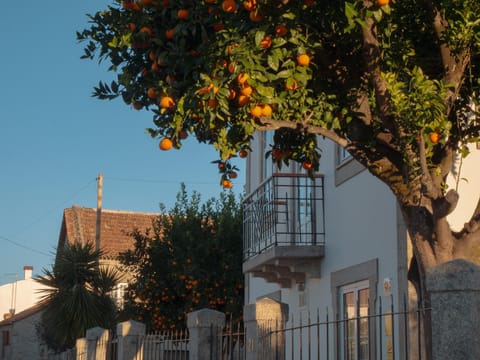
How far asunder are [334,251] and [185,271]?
838cm

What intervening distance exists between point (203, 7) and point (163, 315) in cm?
1569

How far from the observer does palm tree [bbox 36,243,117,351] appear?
20.0 meters

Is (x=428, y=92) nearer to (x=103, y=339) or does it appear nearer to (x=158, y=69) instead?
(x=158, y=69)

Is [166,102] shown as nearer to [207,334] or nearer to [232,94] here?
[232,94]

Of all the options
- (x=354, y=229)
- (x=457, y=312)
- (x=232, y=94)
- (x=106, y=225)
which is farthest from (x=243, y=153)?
(x=106, y=225)

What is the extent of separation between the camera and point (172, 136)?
7.00 metres

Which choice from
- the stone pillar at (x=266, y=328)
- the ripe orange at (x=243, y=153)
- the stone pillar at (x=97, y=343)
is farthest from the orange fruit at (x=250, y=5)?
the stone pillar at (x=97, y=343)

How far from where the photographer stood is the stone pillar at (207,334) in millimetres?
9555

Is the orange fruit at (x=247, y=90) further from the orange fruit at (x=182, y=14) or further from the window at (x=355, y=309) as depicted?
the window at (x=355, y=309)

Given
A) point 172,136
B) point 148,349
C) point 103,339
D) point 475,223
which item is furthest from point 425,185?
point 103,339

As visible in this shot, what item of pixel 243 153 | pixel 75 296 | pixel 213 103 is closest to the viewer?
pixel 213 103

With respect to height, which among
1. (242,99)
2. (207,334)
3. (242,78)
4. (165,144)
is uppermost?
(242,78)

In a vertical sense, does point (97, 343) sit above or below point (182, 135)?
below

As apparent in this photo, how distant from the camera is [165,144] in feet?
22.7
